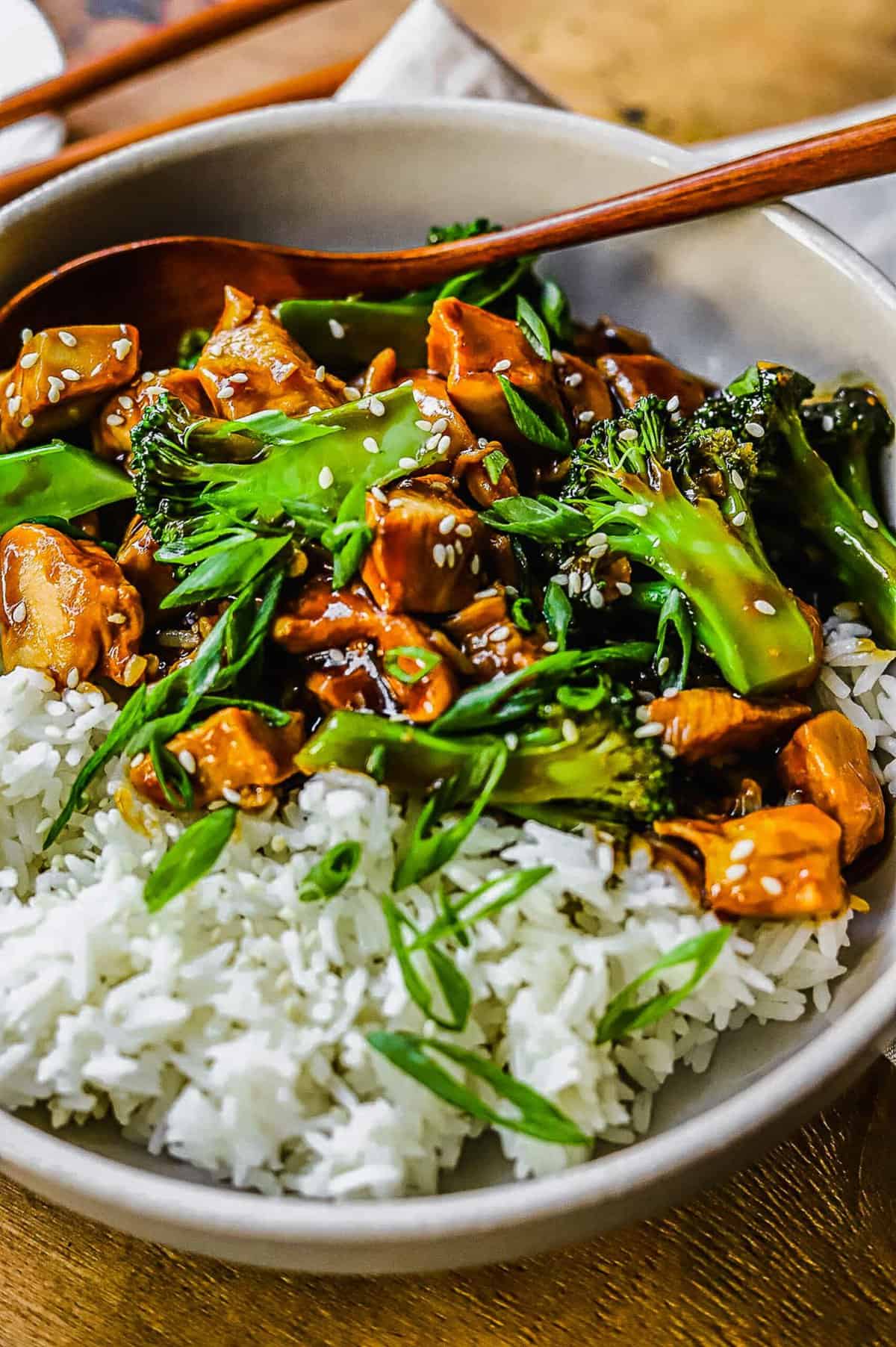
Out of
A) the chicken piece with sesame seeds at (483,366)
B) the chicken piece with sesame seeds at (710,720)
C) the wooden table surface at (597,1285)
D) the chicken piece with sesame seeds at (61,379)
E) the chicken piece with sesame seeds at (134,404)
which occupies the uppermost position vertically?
the chicken piece with sesame seeds at (61,379)

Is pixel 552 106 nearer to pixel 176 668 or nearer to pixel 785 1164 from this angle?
pixel 176 668

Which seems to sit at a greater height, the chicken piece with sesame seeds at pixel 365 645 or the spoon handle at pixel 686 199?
the spoon handle at pixel 686 199

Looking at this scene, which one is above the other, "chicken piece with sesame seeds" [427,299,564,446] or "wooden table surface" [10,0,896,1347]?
"chicken piece with sesame seeds" [427,299,564,446]

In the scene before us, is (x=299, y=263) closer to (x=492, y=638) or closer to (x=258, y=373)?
(x=258, y=373)

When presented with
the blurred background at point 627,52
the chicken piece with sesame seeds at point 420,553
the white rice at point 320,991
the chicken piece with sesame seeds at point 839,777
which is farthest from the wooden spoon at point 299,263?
the blurred background at point 627,52

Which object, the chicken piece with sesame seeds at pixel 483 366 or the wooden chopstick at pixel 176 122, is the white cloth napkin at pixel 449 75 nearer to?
the wooden chopstick at pixel 176 122

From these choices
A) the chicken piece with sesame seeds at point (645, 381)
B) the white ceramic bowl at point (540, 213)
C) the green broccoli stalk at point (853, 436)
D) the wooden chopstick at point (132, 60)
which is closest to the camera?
the white ceramic bowl at point (540, 213)

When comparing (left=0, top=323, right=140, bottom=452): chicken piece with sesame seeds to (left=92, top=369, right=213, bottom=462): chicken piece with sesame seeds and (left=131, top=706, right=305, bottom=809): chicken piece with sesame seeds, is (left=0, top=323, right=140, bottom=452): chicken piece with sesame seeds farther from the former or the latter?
(left=131, top=706, right=305, bottom=809): chicken piece with sesame seeds

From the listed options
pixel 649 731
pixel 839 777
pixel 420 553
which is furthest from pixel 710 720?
pixel 420 553

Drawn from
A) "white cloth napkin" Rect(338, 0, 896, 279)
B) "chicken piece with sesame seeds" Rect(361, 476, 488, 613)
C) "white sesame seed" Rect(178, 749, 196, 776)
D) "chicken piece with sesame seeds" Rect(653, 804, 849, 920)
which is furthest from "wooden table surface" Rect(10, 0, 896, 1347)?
"white cloth napkin" Rect(338, 0, 896, 279)
